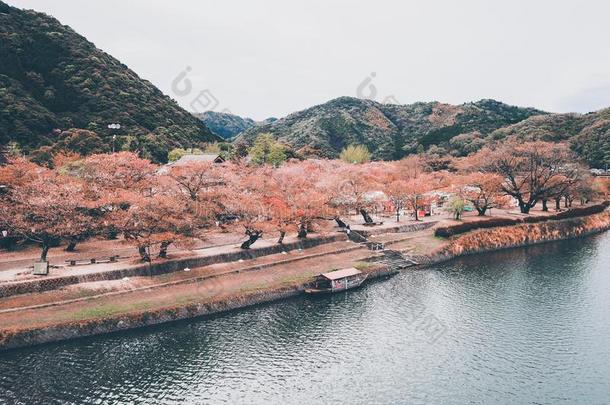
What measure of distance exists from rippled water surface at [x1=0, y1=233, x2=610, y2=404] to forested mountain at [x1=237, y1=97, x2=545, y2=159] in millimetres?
108584

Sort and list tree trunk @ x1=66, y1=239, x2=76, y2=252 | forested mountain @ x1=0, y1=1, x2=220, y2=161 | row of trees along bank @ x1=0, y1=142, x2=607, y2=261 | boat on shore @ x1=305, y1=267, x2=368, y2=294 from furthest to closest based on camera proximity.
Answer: forested mountain @ x1=0, y1=1, x2=220, y2=161, tree trunk @ x1=66, y1=239, x2=76, y2=252, boat on shore @ x1=305, y1=267, x2=368, y2=294, row of trees along bank @ x1=0, y1=142, x2=607, y2=261

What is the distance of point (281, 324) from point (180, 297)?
32.6 ft

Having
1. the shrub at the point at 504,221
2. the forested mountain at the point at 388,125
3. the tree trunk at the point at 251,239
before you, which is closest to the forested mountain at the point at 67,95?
the tree trunk at the point at 251,239

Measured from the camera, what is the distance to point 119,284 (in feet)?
127

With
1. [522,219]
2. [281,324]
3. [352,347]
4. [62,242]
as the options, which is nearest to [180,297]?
[281,324]

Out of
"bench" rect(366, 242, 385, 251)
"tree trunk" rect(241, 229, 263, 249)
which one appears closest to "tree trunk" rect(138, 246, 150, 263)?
"tree trunk" rect(241, 229, 263, 249)

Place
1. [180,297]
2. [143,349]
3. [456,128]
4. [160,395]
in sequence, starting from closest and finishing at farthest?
[160,395], [143,349], [180,297], [456,128]

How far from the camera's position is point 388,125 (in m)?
185

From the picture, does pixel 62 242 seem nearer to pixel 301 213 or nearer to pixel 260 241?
pixel 260 241

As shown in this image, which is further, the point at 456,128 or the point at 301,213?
the point at 456,128

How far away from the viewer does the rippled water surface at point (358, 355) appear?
83.5 feet

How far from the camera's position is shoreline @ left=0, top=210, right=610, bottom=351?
3150 cm

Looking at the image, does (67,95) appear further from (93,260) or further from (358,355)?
(358,355)

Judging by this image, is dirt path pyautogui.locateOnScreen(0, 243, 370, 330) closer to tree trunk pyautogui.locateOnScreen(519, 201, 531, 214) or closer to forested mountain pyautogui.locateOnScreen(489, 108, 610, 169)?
tree trunk pyautogui.locateOnScreen(519, 201, 531, 214)
